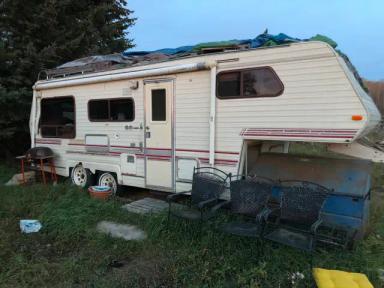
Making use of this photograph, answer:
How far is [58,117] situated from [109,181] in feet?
6.63

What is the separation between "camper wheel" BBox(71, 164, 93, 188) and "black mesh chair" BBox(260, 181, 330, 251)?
4375 millimetres

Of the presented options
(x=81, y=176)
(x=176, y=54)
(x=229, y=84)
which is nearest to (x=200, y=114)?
(x=229, y=84)

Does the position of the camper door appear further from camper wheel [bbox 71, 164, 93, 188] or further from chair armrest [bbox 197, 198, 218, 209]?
camper wheel [bbox 71, 164, 93, 188]

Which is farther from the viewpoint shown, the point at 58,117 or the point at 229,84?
the point at 58,117

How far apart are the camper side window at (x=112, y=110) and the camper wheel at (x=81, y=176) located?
1.17 metres

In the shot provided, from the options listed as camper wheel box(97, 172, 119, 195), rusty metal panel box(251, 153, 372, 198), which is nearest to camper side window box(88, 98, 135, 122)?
camper wheel box(97, 172, 119, 195)

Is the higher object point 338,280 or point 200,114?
point 200,114

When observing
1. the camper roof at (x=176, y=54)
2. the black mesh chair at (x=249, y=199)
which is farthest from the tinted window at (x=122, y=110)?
the black mesh chair at (x=249, y=199)

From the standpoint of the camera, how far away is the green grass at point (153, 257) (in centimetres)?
347

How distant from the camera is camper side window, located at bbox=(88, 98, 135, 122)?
6340 millimetres

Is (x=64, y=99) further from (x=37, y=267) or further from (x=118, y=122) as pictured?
(x=37, y=267)

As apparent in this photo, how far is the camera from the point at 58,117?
763 cm

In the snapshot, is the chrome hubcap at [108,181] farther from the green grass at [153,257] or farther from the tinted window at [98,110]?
the green grass at [153,257]

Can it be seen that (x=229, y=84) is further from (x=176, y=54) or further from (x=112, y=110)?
(x=112, y=110)
